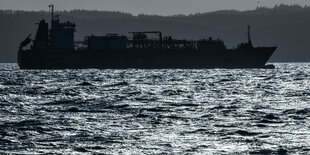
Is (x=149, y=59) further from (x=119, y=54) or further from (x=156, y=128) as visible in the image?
(x=156, y=128)

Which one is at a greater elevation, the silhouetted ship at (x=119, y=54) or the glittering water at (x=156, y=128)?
the glittering water at (x=156, y=128)

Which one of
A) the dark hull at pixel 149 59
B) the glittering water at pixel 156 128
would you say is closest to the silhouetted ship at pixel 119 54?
the dark hull at pixel 149 59

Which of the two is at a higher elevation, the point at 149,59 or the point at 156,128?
the point at 156,128

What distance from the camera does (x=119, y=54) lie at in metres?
166

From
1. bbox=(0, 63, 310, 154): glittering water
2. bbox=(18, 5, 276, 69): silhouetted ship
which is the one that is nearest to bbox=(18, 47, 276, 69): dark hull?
bbox=(18, 5, 276, 69): silhouetted ship

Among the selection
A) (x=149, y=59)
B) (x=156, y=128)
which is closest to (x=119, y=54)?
(x=149, y=59)

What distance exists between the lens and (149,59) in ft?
550

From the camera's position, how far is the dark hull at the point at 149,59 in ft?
529

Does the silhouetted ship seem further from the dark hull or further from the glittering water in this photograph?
the glittering water

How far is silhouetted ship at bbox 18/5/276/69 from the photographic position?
161m

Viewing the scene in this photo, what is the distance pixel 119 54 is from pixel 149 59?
8.28 m

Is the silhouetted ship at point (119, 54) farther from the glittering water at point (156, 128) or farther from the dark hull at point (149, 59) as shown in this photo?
the glittering water at point (156, 128)

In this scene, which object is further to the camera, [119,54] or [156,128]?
[119,54]

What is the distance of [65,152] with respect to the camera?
16.5 meters
